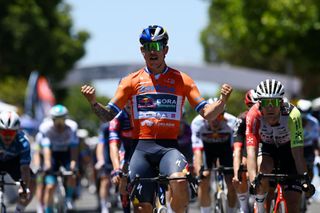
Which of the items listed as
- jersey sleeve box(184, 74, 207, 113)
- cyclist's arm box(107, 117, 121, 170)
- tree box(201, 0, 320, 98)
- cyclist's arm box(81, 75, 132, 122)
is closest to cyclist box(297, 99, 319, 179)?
cyclist's arm box(107, 117, 121, 170)

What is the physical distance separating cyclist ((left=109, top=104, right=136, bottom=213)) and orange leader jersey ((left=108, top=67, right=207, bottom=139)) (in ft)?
2.94

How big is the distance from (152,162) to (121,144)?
4231 millimetres

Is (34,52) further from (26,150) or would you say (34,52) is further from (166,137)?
Answer: (166,137)

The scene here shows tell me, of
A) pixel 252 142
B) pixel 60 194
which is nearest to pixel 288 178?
pixel 252 142

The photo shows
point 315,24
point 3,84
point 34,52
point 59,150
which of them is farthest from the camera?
point 3,84

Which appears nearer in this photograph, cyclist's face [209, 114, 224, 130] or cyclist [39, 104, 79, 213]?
cyclist's face [209, 114, 224, 130]

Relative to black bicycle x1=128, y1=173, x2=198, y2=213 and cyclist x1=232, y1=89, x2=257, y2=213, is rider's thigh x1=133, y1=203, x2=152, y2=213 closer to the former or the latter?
black bicycle x1=128, y1=173, x2=198, y2=213

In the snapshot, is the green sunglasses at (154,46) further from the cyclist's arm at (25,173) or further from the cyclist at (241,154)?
the cyclist's arm at (25,173)

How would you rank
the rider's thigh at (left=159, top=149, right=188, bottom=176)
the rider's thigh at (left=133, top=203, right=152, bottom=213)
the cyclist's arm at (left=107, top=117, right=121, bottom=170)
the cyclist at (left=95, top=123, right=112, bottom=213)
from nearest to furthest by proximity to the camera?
A: the rider's thigh at (left=159, top=149, right=188, bottom=176)
the rider's thigh at (left=133, top=203, right=152, bottom=213)
the cyclist's arm at (left=107, top=117, right=121, bottom=170)
the cyclist at (left=95, top=123, right=112, bottom=213)

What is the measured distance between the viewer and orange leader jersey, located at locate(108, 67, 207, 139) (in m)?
Answer: 11.3

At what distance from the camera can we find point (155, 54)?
444 inches

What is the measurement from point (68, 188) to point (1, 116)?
5082 mm

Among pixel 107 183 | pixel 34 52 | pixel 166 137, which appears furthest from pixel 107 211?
pixel 34 52

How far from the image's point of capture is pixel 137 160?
1117cm
